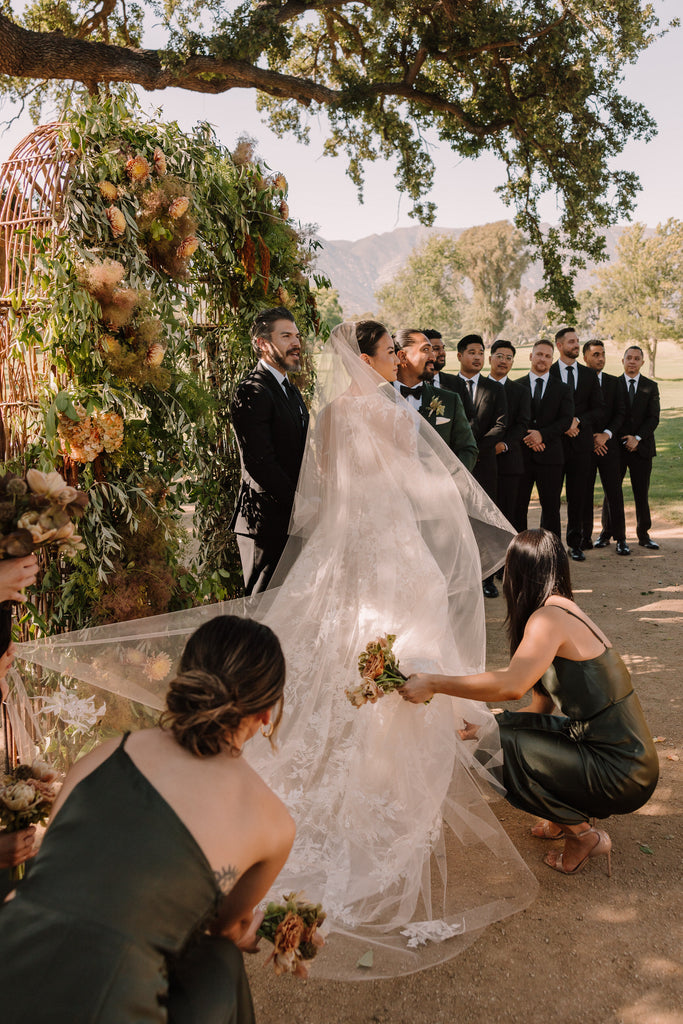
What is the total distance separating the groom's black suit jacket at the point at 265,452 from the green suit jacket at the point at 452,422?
74.6 inches

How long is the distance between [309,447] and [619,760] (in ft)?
6.96

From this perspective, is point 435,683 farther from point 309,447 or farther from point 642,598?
point 642,598

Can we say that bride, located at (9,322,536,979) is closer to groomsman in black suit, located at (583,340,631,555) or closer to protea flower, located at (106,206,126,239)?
protea flower, located at (106,206,126,239)

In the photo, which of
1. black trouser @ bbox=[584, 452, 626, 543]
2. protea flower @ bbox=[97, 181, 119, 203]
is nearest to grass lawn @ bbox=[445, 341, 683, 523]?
black trouser @ bbox=[584, 452, 626, 543]

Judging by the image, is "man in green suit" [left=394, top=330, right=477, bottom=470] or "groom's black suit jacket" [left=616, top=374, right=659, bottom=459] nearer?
"man in green suit" [left=394, top=330, right=477, bottom=470]

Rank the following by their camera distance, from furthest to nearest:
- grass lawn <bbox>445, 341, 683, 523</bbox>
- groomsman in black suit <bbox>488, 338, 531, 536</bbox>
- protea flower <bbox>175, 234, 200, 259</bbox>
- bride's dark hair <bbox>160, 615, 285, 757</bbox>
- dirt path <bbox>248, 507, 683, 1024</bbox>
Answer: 1. grass lawn <bbox>445, 341, 683, 523</bbox>
2. groomsman in black suit <bbox>488, 338, 531, 536</bbox>
3. protea flower <bbox>175, 234, 200, 259</bbox>
4. dirt path <bbox>248, 507, 683, 1024</bbox>
5. bride's dark hair <bbox>160, 615, 285, 757</bbox>

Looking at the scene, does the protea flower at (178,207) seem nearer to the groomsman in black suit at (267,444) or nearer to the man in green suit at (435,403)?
the groomsman in black suit at (267,444)

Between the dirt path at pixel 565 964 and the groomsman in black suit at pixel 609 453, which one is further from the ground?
the groomsman in black suit at pixel 609 453

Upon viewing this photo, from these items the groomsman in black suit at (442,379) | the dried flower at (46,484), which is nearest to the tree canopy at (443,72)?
the groomsman in black suit at (442,379)

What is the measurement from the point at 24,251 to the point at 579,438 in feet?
23.2

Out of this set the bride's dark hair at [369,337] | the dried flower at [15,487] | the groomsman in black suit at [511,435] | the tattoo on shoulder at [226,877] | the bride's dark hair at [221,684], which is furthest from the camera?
the groomsman in black suit at [511,435]

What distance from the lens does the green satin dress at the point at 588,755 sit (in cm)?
321

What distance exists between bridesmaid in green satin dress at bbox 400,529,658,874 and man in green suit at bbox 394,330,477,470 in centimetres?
280

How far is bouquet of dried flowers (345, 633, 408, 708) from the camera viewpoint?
3010mm
